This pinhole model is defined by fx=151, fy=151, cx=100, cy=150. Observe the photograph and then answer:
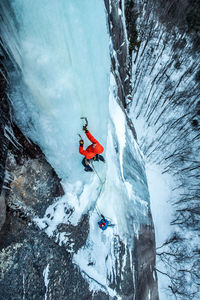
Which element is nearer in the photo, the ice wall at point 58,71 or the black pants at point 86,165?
the ice wall at point 58,71

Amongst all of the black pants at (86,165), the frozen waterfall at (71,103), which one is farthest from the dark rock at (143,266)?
the black pants at (86,165)

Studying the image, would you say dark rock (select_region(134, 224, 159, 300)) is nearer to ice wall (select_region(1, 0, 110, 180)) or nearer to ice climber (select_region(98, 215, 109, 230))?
ice climber (select_region(98, 215, 109, 230))

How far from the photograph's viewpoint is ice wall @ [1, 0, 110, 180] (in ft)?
5.00

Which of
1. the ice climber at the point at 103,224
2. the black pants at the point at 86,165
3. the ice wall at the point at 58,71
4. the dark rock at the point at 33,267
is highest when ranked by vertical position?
the ice wall at the point at 58,71

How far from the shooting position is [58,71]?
185cm

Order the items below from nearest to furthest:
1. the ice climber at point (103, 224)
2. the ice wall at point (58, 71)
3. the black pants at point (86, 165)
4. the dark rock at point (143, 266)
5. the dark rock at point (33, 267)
A: the ice wall at point (58, 71) → the dark rock at point (33, 267) → the black pants at point (86, 165) → the ice climber at point (103, 224) → the dark rock at point (143, 266)

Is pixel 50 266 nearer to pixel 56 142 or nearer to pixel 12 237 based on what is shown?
pixel 12 237

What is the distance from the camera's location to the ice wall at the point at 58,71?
1525mm

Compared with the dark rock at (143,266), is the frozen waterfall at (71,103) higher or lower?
higher

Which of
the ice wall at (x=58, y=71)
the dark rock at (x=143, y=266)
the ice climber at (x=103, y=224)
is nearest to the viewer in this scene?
the ice wall at (x=58, y=71)

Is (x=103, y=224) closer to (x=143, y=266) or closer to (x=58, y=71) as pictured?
(x=143, y=266)

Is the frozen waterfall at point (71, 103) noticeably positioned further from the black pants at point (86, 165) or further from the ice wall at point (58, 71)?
the black pants at point (86, 165)

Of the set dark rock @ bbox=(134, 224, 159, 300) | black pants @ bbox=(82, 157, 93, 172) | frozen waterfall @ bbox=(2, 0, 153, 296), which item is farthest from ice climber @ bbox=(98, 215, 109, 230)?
dark rock @ bbox=(134, 224, 159, 300)

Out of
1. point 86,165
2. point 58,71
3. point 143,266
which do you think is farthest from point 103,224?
point 58,71
